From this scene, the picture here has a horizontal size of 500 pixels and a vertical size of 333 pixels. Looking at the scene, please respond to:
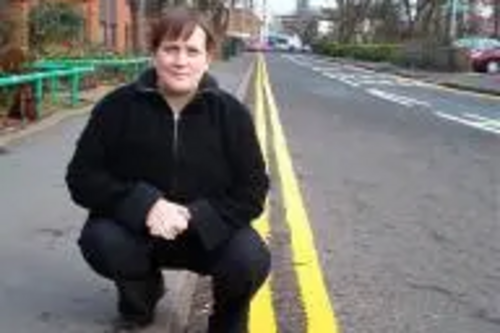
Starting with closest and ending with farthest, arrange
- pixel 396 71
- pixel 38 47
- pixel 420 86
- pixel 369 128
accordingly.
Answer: pixel 369 128 < pixel 38 47 < pixel 420 86 < pixel 396 71

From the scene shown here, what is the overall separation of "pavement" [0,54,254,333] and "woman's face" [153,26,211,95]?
3.71ft

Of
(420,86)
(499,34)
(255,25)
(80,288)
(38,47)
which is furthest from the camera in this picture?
(255,25)

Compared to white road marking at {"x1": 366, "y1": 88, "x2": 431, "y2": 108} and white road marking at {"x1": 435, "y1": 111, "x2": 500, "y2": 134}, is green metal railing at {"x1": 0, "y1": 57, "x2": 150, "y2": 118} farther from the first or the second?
white road marking at {"x1": 366, "y1": 88, "x2": 431, "y2": 108}

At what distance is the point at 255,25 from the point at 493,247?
18064cm

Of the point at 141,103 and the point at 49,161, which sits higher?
the point at 141,103

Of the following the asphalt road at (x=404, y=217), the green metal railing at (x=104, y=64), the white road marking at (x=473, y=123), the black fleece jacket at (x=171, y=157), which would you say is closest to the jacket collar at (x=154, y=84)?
the black fleece jacket at (x=171, y=157)

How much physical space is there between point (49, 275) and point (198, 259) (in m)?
1.56

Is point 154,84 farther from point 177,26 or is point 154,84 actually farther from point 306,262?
point 306,262

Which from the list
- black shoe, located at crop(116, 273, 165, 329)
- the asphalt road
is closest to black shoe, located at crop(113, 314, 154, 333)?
black shoe, located at crop(116, 273, 165, 329)

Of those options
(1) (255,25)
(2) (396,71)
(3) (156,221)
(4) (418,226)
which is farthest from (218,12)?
(1) (255,25)

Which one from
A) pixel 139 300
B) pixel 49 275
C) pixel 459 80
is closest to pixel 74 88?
pixel 49 275

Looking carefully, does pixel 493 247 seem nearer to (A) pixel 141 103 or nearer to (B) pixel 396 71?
(A) pixel 141 103

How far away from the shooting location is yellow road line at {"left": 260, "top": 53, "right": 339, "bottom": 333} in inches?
257

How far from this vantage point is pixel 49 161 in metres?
13.1
